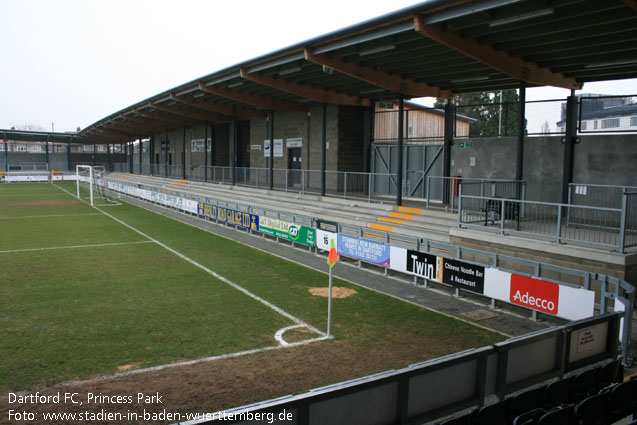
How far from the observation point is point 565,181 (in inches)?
627

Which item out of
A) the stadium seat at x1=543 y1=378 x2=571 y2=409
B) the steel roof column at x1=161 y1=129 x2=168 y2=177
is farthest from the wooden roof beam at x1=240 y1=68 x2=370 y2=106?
the steel roof column at x1=161 y1=129 x2=168 y2=177

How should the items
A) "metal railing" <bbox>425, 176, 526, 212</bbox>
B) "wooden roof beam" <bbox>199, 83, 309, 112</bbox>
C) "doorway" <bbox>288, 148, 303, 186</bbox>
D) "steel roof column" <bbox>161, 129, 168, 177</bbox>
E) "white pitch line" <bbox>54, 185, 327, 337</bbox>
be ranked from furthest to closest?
"steel roof column" <bbox>161, 129, 168, 177</bbox> → "doorway" <bbox>288, 148, 303, 186</bbox> → "wooden roof beam" <bbox>199, 83, 309, 112</bbox> → "metal railing" <bbox>425, 176, 526, 212</bbox> → "white pitch line" <bbox>54, 185, 327, 337</bbox>

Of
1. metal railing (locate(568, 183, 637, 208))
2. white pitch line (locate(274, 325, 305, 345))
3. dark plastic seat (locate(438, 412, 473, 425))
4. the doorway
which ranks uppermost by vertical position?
the doorway

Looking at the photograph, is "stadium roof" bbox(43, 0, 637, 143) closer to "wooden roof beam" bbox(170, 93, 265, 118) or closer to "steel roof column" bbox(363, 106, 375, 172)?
"steel roof column" bbox(363, 106, 375, 172)

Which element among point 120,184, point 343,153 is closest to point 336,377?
point 343,153

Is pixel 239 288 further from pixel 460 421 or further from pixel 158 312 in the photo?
pixel 460 421

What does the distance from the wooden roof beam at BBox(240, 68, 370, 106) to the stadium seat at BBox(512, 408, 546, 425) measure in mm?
18497

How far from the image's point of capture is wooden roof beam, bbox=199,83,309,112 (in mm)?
25641

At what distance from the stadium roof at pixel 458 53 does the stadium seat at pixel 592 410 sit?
8208 millimetres

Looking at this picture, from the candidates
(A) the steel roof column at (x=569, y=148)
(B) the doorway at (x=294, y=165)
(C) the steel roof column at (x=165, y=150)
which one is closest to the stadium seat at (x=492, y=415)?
(A) the steel roof column at (x=569, y=148)

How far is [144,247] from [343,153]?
11689 mm

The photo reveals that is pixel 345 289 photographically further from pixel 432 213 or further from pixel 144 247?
pixel 144 247

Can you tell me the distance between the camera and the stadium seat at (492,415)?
4887mm

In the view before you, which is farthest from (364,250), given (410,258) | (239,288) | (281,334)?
(281,334)
